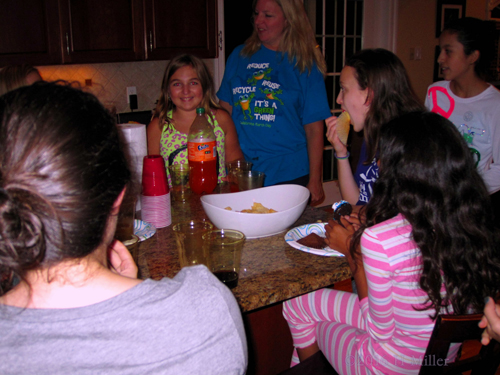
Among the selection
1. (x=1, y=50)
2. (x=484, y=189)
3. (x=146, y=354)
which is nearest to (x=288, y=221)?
(x=484, y=189)

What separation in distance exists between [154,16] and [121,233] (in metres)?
2.25

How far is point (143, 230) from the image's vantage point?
1.41m

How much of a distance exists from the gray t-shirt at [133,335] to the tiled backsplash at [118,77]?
8.64ft

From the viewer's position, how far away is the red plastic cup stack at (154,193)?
4.72ft

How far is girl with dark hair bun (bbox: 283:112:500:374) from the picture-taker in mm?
1055

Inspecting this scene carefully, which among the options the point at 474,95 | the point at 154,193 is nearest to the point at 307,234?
the point at 154,193

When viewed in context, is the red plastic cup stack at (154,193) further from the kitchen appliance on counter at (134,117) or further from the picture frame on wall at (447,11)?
the picture frame on wall at (447,11)

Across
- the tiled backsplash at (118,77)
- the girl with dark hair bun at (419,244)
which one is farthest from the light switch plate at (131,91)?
the girl with dark hair bun at (419,244)

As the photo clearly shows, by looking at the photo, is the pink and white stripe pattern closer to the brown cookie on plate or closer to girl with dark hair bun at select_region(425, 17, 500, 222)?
the brown cookie on plate

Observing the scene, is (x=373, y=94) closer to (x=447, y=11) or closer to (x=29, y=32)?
(x=29, y=32)

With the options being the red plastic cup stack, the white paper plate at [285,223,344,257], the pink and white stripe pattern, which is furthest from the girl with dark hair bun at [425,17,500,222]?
the red plastic cup stack

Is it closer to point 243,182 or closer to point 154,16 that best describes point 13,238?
point 243,182

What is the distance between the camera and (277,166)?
236 centimetres

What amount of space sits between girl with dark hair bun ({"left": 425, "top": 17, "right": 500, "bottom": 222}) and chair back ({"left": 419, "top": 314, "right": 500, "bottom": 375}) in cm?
152
